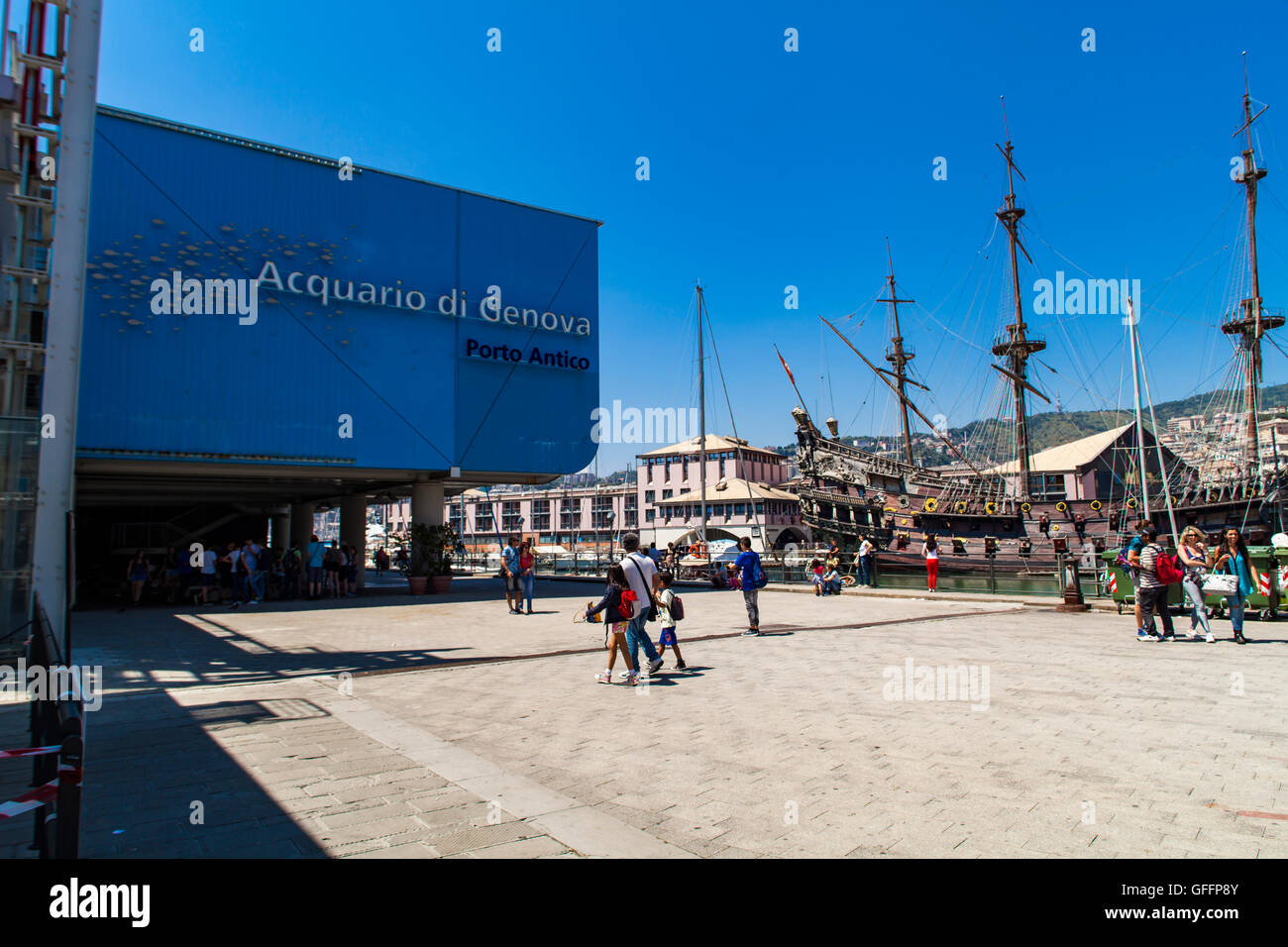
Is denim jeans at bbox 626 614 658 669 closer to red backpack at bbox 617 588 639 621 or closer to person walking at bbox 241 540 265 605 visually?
red backpack at bbox 617 588 639 621

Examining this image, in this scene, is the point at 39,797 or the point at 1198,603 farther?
the point at 1198,603

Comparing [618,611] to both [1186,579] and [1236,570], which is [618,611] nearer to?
[1186,579]

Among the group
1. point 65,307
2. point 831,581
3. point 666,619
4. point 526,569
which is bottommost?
point 831,581

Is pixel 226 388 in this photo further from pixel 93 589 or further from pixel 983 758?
pixel 983 758

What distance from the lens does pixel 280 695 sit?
8.02 metres

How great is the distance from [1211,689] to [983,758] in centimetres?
427

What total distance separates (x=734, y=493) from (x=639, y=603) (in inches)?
3045

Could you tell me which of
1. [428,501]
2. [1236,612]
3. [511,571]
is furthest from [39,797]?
[428,501]

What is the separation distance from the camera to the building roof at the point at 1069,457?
188ft

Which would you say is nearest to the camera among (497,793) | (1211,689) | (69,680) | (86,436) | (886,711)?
(69,680)

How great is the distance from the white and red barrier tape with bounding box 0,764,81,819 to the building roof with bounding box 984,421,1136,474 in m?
57.3

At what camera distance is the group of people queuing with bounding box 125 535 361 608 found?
69.6 ft

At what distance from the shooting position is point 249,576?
68.5 ft

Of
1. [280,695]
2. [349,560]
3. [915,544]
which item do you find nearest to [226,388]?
[349,560]
